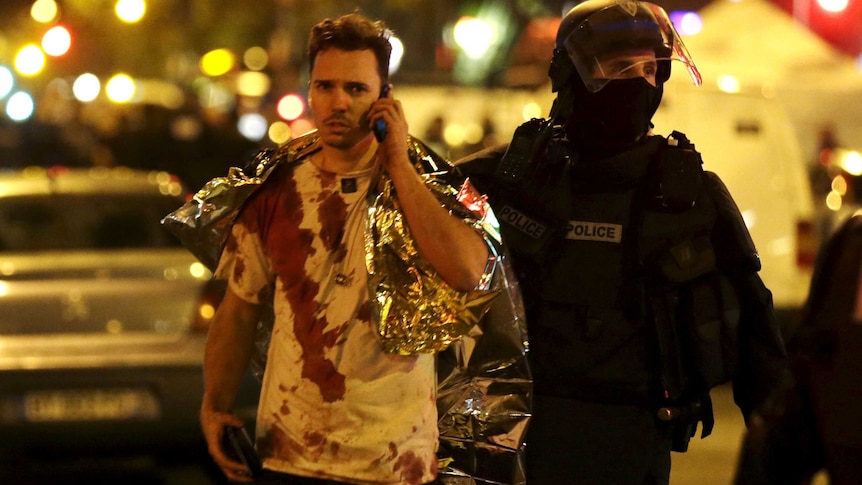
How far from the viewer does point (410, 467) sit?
346 cm

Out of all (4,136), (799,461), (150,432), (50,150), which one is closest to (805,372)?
(799,461)

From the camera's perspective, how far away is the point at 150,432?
6738mm

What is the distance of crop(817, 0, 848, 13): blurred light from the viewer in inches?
757

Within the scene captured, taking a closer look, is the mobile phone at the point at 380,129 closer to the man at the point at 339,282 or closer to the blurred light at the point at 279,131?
the man at the point at 339,282

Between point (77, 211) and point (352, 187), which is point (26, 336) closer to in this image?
point (77, 211)

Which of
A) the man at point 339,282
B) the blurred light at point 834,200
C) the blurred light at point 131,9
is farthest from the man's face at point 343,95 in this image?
the blurred light at point 131,9

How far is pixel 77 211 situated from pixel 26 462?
5.27 feet

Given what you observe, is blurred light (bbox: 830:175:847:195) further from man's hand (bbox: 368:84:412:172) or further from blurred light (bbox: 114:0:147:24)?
blurred light (bbox: 114:0:147:24)

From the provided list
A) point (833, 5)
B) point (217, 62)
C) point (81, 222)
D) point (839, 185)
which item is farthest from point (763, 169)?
point (217, 62)

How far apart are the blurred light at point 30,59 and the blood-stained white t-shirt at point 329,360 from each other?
55.1ft

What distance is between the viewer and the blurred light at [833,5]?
19234mm

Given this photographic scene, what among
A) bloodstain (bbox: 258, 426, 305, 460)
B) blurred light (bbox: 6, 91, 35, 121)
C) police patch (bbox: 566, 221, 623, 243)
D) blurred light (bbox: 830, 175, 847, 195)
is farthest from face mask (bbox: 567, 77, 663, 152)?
blurred light (bbox: 6, 91, 35, 121)

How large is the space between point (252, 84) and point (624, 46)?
100ft

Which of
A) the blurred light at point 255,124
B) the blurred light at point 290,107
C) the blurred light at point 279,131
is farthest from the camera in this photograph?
the blurred light at point 290,107
